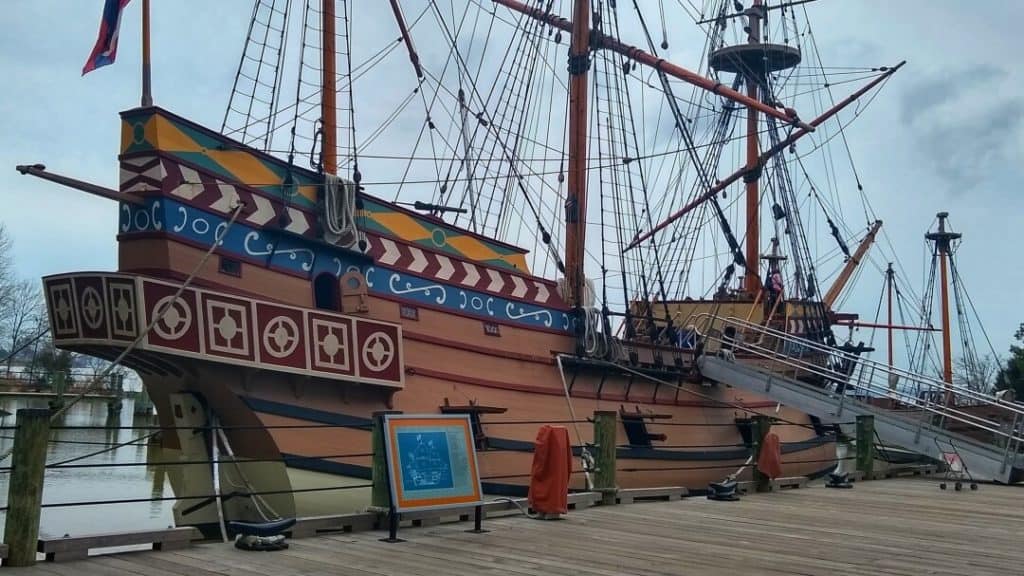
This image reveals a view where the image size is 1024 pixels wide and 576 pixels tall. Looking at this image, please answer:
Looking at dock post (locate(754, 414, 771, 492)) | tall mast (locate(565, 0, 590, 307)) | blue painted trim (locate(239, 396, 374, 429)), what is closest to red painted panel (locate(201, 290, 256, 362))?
blue painted trim (locate(239, 396, 374, 429))

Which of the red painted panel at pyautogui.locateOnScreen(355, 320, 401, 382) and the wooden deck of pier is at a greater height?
the red painted panel at pyautogui.locateOnScreen(355, 320, 401, 382)

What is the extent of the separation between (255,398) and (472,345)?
3.60m

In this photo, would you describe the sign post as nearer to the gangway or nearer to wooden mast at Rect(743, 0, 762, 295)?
the gangway

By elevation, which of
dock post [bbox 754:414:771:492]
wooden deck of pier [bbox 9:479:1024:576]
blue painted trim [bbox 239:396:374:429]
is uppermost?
blue painted trim [bbox 239:396:374:429]

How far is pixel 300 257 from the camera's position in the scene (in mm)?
12281

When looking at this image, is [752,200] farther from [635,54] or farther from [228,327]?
[228,327]

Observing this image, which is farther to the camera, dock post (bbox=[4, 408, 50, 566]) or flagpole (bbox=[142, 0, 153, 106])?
flagpole (bbox=[142, 0, 153, 106])

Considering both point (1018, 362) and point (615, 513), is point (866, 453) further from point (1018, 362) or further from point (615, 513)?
point (1018, 362)

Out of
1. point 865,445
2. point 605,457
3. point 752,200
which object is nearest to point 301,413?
point 605,457

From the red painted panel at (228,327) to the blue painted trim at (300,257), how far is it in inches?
29.5

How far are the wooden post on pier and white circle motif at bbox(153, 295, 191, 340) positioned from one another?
350 centimetres

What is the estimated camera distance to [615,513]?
9.56 m

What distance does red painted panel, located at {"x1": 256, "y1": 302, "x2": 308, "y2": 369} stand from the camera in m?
11.2

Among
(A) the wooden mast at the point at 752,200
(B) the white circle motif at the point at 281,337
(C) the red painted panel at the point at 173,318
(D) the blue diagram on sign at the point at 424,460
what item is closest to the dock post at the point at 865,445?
(B) the white circle motif at the point at 281,337
